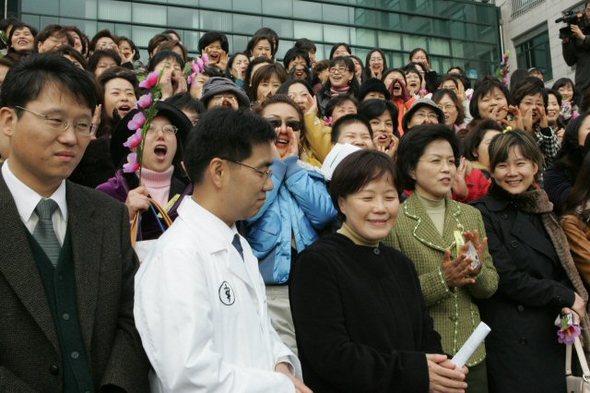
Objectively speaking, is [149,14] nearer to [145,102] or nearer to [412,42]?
[412,42]

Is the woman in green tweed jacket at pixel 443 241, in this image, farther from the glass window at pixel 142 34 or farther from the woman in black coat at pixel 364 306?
the glass window at pixel 142 34

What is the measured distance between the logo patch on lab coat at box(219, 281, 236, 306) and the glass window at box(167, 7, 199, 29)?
19719 mm

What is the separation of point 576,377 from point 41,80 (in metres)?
3.19

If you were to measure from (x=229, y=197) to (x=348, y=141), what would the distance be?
226cm

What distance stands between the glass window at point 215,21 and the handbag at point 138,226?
19.0m

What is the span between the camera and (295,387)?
2.13 meters

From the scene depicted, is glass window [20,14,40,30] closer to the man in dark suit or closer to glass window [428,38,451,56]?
glass window [428,38,451,56]

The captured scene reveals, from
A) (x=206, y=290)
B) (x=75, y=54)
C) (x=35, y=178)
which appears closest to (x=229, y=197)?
(x=206, y=290)

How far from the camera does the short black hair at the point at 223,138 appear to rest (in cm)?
232

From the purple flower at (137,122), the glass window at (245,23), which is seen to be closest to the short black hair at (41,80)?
the purple flower at (137,122)

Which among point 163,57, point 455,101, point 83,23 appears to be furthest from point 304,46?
point 83,23

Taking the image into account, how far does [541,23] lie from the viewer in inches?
988

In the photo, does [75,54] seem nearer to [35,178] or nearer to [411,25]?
[35,178]

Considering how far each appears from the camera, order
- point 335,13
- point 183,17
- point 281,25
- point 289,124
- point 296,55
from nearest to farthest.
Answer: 1. point 289,124
2. point 296,55
3. point 183,17
4. point 281,25
5. point 335,13
